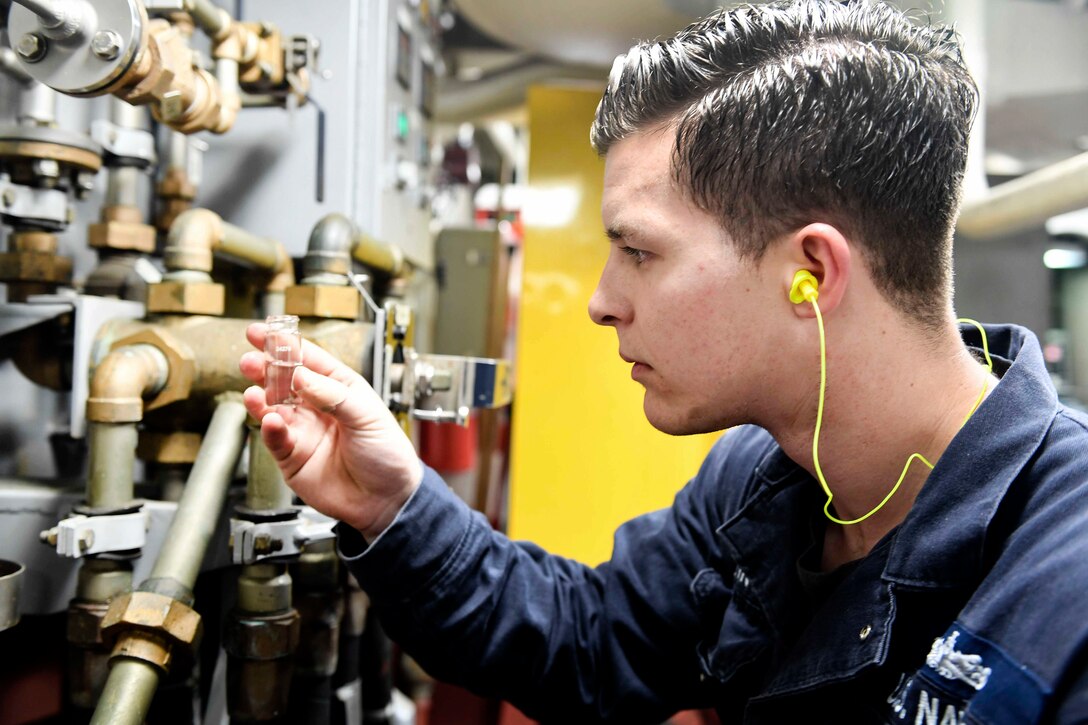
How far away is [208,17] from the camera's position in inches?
34.2

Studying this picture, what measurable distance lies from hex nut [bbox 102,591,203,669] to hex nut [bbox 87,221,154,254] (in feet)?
1.60

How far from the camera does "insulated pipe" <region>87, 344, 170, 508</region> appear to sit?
27.9 inches

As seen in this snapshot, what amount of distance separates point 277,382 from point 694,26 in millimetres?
507

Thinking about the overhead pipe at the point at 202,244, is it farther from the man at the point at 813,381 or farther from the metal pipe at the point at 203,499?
the man at the point at 813,381

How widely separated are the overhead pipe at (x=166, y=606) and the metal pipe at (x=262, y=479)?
0.02m

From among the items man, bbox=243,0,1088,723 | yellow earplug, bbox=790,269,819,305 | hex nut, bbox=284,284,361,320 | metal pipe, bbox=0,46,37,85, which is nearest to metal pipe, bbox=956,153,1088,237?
man, bbox=243,0,1088,723

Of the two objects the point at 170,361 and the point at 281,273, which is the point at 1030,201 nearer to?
the point at 281,273

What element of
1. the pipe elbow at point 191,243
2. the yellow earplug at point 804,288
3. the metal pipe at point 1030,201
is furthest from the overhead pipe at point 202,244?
the metal pipe at point 1030,201

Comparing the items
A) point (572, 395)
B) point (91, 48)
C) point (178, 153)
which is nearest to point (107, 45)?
point (91, 48)

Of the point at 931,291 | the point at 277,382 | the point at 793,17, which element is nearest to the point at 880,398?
the point at 931,291

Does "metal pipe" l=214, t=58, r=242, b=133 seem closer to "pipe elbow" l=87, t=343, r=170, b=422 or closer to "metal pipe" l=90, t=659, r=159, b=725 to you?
"pipe elbow" l=87, t=343, r=170, b=422

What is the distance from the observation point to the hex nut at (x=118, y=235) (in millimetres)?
945

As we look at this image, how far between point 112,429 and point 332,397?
23 cm

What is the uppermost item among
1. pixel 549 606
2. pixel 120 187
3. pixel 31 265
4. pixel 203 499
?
pixel 120 187
